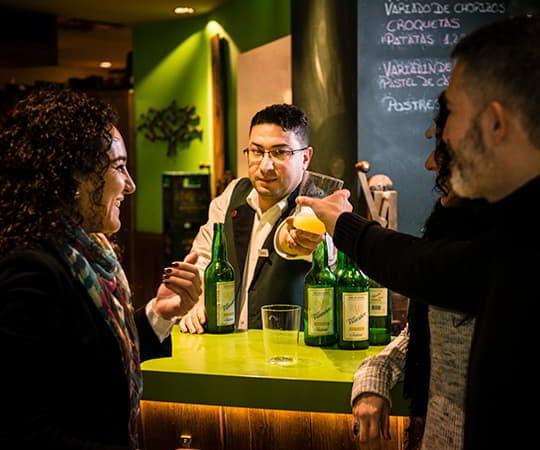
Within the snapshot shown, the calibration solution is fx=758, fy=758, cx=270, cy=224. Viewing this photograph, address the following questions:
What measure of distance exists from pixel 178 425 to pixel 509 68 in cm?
146

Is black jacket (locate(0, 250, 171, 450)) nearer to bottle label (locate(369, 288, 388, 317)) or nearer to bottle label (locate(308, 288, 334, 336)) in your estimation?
bottle label (locate(308, 288, 334, 336))

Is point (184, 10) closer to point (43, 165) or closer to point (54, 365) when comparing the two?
point (43, 165)

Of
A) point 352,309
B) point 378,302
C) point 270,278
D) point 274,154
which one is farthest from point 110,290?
point 274,154

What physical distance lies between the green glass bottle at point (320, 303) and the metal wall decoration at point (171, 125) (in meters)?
5.71

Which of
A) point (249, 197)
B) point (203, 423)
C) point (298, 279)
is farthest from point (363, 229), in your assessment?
point (249, 197)

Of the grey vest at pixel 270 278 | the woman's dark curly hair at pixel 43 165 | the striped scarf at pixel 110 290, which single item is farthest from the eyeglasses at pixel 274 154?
the woman's dark curly hair at pixel 43 165

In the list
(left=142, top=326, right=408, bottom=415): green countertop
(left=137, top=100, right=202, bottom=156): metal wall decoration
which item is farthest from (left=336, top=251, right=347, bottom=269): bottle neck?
(left=137, top=100, right=202, bottom=156): metal wall decoration

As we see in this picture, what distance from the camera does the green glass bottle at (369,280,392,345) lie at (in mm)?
2273

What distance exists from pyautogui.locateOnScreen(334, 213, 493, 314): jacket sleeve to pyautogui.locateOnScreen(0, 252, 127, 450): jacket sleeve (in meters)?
0.64

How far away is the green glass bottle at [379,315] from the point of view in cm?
227

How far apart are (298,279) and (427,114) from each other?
163 cm

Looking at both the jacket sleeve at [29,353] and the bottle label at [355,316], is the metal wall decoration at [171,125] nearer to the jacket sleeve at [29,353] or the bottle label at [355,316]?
the bottle label at [355,316]

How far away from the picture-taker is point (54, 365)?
4.39ft

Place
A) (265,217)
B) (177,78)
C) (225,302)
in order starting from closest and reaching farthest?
(225,302)
(265,217)
(177,78)
